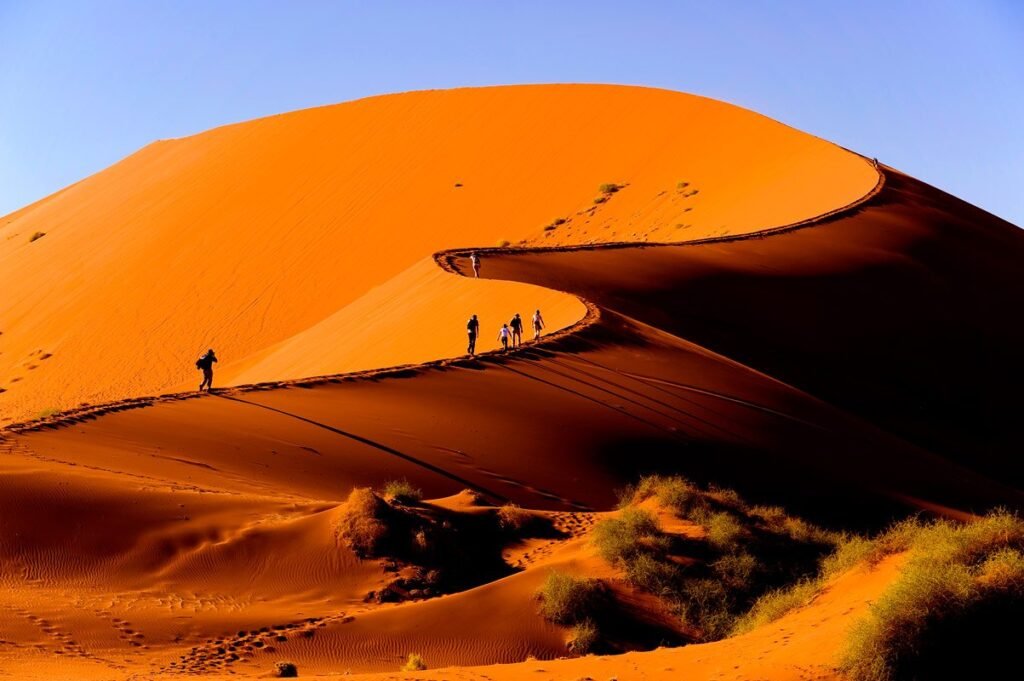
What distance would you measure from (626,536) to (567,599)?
65.3 inches

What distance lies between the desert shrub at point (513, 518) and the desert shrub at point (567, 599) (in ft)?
8.51

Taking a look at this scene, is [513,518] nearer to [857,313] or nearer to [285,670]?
[285,670]

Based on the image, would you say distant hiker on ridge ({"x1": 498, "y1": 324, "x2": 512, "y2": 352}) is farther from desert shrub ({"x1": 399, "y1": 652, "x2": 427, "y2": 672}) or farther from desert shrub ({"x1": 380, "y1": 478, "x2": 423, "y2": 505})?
desert shrub ({"x1": 399, "y1": 652, "x2": 427, "y2": 672})

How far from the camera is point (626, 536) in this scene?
15.6 meters

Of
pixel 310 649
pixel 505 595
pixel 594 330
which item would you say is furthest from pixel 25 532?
pixel 594 330

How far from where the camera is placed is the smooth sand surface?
13.6 metres

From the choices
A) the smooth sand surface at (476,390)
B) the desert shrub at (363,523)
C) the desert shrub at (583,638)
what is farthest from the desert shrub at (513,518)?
the desert shrub at (583,638)

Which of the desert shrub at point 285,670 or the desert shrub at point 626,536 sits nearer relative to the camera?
the desert shrub at point 285,670

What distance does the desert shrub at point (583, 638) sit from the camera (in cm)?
1389

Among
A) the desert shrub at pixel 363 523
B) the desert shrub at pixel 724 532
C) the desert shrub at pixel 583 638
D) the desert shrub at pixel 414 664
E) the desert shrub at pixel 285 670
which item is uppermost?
the desert shrub at pixel 363 523

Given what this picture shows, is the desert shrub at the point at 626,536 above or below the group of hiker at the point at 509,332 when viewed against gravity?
below

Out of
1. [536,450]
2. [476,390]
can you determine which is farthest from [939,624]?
[476,390]

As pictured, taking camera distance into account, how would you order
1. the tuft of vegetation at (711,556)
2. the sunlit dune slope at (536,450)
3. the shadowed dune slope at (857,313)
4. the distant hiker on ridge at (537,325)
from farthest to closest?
1. the shadowed dune slope at (857,313)
2. the distant hiker on ridge at (537,325)
3. the tuft of vegetation at (711,556)
4. the sunlit dune slope at (536,450)

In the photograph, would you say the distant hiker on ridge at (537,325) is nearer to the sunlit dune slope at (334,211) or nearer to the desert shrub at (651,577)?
the sunlit dune slope at (334,211)
